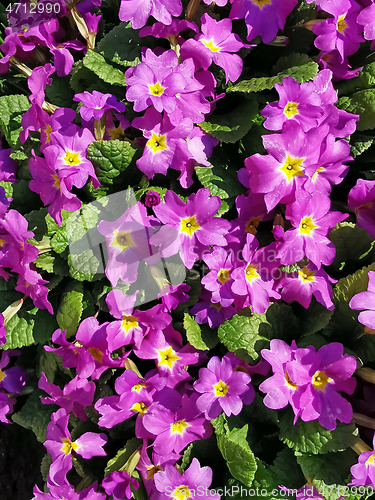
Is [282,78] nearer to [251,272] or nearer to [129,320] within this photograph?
[251,272]

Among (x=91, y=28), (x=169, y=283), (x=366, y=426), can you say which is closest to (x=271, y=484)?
(x=366, y=426)

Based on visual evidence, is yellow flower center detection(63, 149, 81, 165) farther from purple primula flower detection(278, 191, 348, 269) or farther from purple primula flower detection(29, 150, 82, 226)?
purple primula flower detection(278, 191, 348, 269)

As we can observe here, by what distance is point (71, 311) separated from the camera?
1.50 metres

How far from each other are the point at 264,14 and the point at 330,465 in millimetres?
1515

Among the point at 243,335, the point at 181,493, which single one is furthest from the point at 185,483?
the point at 243,335

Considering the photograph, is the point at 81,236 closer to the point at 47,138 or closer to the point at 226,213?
the point at 47,138

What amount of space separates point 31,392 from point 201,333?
84cm

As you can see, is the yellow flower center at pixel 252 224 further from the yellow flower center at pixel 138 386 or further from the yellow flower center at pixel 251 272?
the yellow flower center at pixel 138 386

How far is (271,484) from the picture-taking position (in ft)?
4.68

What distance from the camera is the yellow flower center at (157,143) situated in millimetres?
1351

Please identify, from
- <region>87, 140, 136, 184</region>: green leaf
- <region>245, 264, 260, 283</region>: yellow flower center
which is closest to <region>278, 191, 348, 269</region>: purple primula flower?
<region>245, 264, 260, 283</region>: yellow flower center

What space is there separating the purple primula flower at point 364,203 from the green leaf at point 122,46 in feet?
2.99

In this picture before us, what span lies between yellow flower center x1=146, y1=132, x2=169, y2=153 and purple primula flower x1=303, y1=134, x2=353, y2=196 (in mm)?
468

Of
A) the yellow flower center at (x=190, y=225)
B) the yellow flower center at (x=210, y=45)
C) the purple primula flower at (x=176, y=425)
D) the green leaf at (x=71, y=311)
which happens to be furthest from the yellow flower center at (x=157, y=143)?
the purple primula flower at (x=176, y=425)
